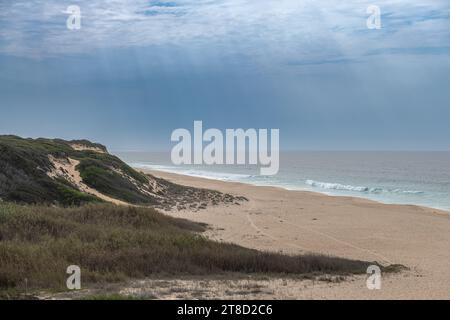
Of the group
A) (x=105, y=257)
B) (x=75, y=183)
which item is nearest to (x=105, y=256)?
(x=105, y=257)

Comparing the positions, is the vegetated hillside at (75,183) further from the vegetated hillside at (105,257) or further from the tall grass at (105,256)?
the vegetated hillside at (105,257)

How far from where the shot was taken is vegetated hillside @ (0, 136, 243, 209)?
23953 millimetres

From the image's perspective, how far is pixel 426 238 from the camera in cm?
2169

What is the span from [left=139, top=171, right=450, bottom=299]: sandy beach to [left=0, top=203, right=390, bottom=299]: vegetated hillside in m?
1.72

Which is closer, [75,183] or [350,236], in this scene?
[350,236]

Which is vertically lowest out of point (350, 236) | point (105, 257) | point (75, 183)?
point (350, 236)

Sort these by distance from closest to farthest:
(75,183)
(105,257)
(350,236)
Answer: (105,257), (350,236), (75,183)

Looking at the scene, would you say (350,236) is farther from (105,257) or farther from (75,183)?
(75,183)

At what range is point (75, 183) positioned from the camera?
3050 cm

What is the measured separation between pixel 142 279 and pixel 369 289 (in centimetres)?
443

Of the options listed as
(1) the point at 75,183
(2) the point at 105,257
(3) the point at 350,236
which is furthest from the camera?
(1) the point at 75,183

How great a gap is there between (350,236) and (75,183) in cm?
1689

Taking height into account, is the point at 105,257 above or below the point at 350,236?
above
